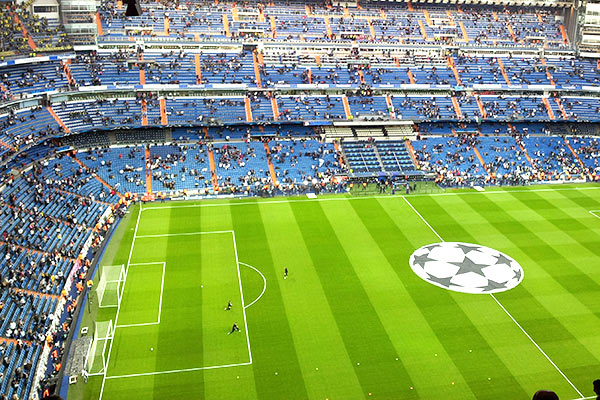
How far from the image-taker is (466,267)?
134 ft

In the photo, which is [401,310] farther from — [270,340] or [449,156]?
[449,156]

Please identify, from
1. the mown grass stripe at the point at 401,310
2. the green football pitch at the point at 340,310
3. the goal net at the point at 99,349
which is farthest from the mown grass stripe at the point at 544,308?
the goal net at the point at 99,349

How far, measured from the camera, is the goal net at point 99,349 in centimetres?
2923

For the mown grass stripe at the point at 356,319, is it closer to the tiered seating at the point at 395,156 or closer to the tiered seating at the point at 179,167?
the tiered seating at the point at 179,167

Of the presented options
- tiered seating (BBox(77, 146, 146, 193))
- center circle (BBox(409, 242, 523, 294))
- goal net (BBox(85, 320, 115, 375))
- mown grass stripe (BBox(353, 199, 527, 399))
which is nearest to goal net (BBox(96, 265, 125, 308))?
goal net (BBox(85, 320, 115, 375))

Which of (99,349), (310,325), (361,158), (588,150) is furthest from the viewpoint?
(588,150)

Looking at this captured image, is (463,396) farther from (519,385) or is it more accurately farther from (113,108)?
(113,108)

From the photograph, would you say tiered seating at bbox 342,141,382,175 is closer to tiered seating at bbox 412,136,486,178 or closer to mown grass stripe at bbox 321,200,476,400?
tiered seating at bbox 412,136,486,178

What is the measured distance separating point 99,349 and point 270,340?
9.89 m

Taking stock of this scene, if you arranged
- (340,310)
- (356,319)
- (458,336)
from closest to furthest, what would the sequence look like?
(458,336), (356,319), (340,310)

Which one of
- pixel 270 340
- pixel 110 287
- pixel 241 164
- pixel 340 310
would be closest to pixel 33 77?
pixel 241 164

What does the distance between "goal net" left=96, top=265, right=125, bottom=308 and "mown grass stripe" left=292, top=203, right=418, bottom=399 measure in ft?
47.0

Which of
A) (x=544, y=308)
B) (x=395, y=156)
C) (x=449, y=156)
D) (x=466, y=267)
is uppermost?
(x=395, y=156)

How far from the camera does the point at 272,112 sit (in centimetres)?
6838
